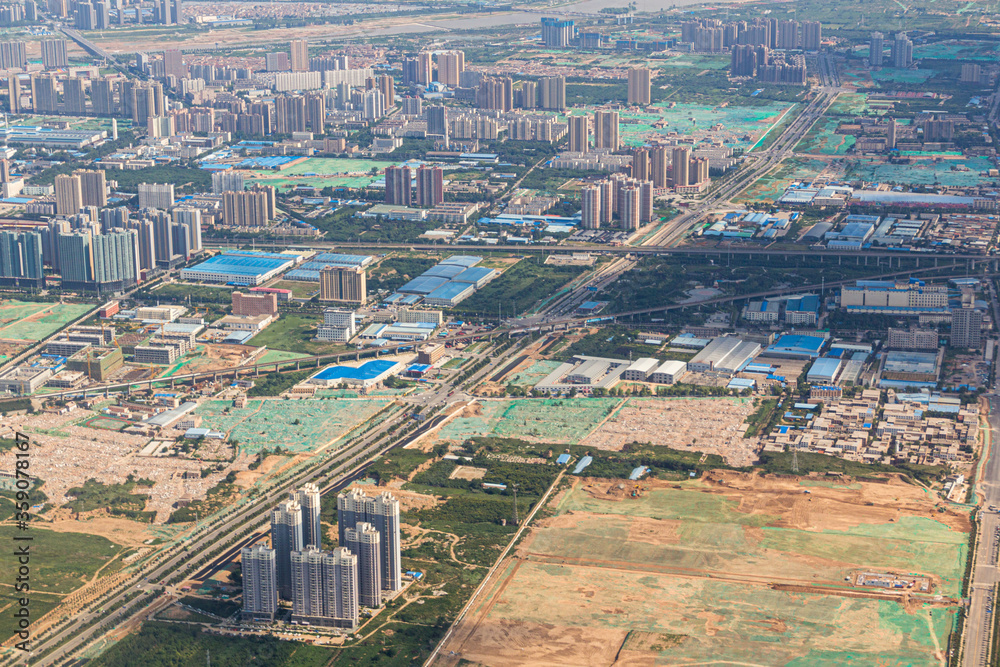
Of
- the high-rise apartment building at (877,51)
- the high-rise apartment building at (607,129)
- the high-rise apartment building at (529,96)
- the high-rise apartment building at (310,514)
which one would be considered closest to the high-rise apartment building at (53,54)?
the high-rise apartment building at (529,96)

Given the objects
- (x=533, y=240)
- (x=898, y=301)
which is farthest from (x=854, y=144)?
(x=898, y=301)

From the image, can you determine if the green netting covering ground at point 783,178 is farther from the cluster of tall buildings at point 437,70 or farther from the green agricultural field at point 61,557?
the green agricultural field at point 61,557

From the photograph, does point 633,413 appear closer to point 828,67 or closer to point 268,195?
point 268,195

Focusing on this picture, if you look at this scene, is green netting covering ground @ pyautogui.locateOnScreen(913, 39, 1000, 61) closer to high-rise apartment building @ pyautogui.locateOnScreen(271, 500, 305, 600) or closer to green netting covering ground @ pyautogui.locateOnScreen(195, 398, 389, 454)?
green netting covering ground @ pyautogui.locateOnScreen(195, 398, 389, 454)

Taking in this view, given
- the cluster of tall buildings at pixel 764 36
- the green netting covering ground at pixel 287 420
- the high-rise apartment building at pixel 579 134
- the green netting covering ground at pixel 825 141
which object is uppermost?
the cluster of tall buildings at pixel 764 36

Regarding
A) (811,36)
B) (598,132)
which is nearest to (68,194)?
(598,132)

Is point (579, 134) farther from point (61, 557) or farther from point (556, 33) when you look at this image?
point (61, 557)
